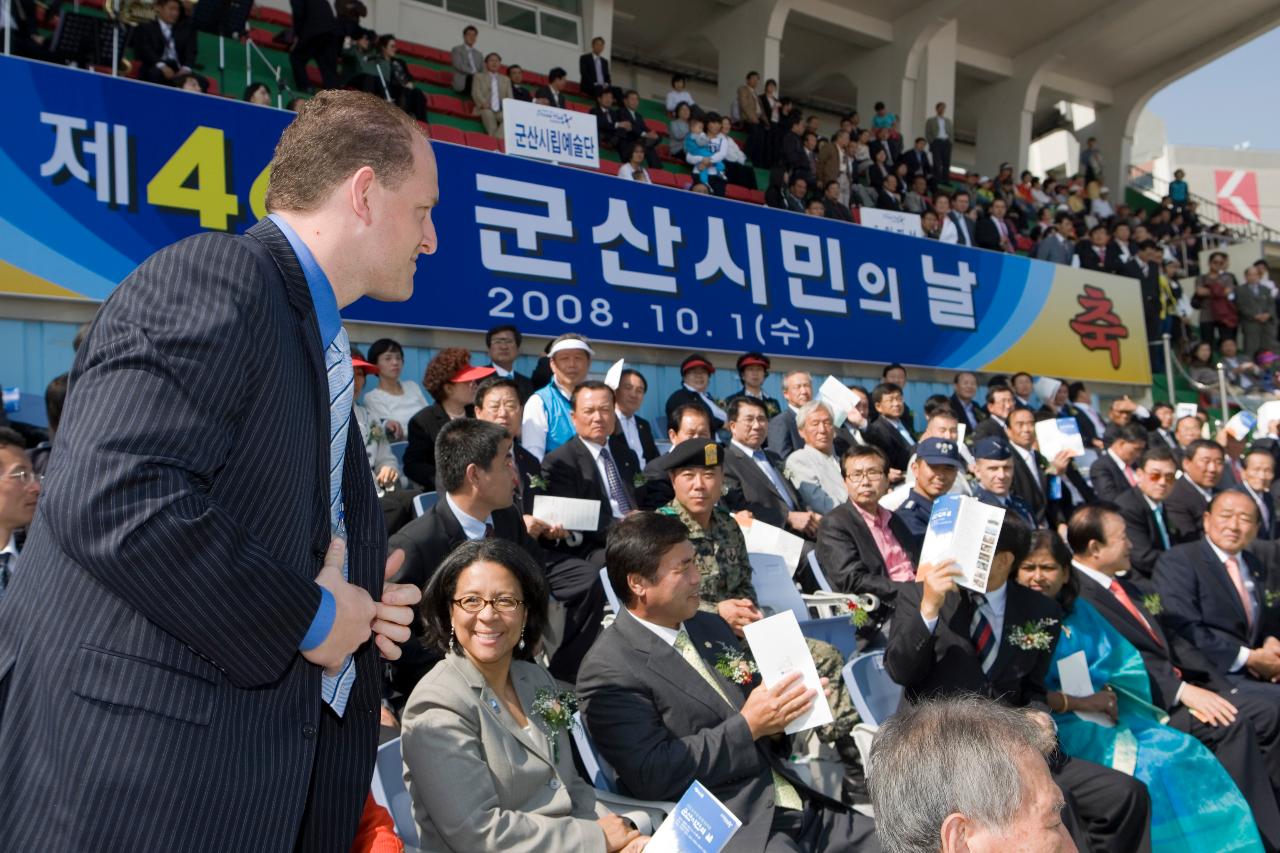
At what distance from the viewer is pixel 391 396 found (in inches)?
216

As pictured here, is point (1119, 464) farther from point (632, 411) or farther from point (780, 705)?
point (780, 705)

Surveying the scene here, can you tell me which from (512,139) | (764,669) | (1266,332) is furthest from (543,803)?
(1266,332)

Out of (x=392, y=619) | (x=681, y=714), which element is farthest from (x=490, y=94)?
(x=392, y=619)

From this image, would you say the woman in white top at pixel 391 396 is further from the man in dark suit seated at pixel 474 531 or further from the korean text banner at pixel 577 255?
the man in dark suit seated at pixel 474 531

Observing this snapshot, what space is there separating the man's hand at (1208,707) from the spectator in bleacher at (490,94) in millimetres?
7115

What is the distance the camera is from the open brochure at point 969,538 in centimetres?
288

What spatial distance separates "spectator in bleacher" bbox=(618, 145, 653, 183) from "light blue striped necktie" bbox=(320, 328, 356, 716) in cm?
741

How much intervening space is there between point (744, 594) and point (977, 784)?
254 centimetres

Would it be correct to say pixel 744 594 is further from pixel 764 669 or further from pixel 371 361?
pixel 371 361

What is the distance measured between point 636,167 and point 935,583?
6.50 m

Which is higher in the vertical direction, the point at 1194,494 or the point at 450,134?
the point at 450,134

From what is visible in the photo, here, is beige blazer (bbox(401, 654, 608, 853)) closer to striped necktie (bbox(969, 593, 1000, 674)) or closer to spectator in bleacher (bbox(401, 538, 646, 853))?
spectator in bleacher (bbox(401, 538, 646, 853))

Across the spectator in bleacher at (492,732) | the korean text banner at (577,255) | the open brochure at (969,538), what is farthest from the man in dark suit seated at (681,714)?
the korean text banner at (577,255)

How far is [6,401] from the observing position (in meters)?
4.56
